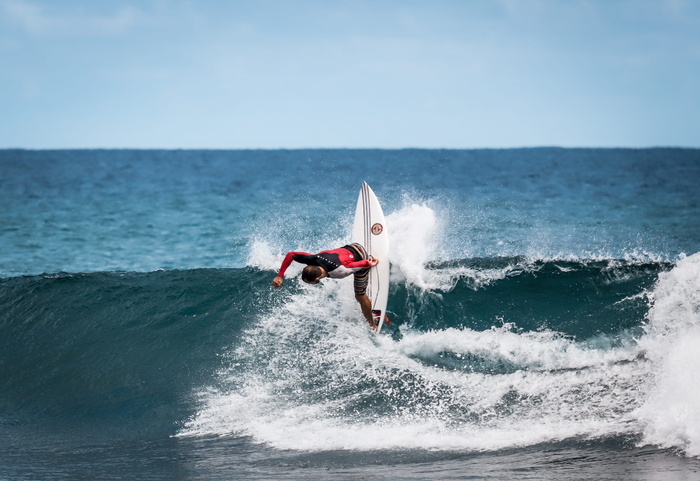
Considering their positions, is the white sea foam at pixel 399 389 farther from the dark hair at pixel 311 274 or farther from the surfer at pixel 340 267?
the dark hair at pixel 311 274

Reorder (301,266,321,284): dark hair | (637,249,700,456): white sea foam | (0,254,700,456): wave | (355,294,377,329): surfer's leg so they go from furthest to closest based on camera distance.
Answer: (355,294,377,329): surfer's leg < (301,266,321,284): dark hair < (0,254,700,456): wave < (637,249,700,456): white sea foam

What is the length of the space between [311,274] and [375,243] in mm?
2045

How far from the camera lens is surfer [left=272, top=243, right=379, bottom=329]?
6766 mm

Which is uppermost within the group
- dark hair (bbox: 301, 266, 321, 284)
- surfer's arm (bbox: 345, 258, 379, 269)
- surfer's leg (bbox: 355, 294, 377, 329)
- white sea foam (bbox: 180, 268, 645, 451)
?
surfer's arm (bbox: 345, 258, 379, 269)

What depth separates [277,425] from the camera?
624 cm

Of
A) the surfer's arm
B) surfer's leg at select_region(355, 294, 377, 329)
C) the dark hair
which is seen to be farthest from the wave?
the dark hair

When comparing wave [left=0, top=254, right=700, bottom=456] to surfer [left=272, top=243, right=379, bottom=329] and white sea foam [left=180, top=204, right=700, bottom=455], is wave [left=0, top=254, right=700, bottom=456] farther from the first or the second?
surfer [left=272, top=243, right=379, bottom=329]

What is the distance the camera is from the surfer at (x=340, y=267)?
22.2 feet

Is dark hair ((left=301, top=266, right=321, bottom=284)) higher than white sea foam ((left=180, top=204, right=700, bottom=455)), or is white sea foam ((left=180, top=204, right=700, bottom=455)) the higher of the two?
dark hair ((left=301, top=266, right=321, bottom=284))

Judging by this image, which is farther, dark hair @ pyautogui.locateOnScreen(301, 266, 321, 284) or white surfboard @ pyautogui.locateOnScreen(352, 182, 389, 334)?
white surfboard @ pyautogui.locateOnScreen(352, 182, 389, 334)

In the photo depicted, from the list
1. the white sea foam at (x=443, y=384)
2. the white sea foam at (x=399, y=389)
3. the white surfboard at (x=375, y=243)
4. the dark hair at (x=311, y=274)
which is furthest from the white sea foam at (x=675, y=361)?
the dark hair at (x=311, y=274)

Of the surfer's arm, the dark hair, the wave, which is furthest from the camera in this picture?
the surfer's arm

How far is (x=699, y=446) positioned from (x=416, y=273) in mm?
4555

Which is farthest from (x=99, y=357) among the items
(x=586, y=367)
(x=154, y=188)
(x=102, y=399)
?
(x=154, y=188)
